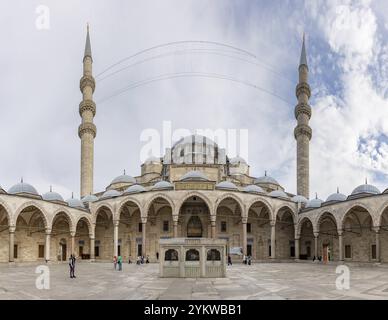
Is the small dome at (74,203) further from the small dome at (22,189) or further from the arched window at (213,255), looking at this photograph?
the arched window at (213,255)

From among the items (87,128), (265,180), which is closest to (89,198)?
(87,128)

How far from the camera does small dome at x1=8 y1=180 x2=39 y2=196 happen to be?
3525cm

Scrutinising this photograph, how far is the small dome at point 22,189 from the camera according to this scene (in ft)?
116

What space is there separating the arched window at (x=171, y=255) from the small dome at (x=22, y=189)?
2246 centimetres

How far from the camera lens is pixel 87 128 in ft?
152

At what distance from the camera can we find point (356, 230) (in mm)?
34844

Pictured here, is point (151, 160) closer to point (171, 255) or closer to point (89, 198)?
point (89, 198)

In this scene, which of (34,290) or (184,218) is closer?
(34,290)

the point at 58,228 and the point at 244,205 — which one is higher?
the point at 244,205
